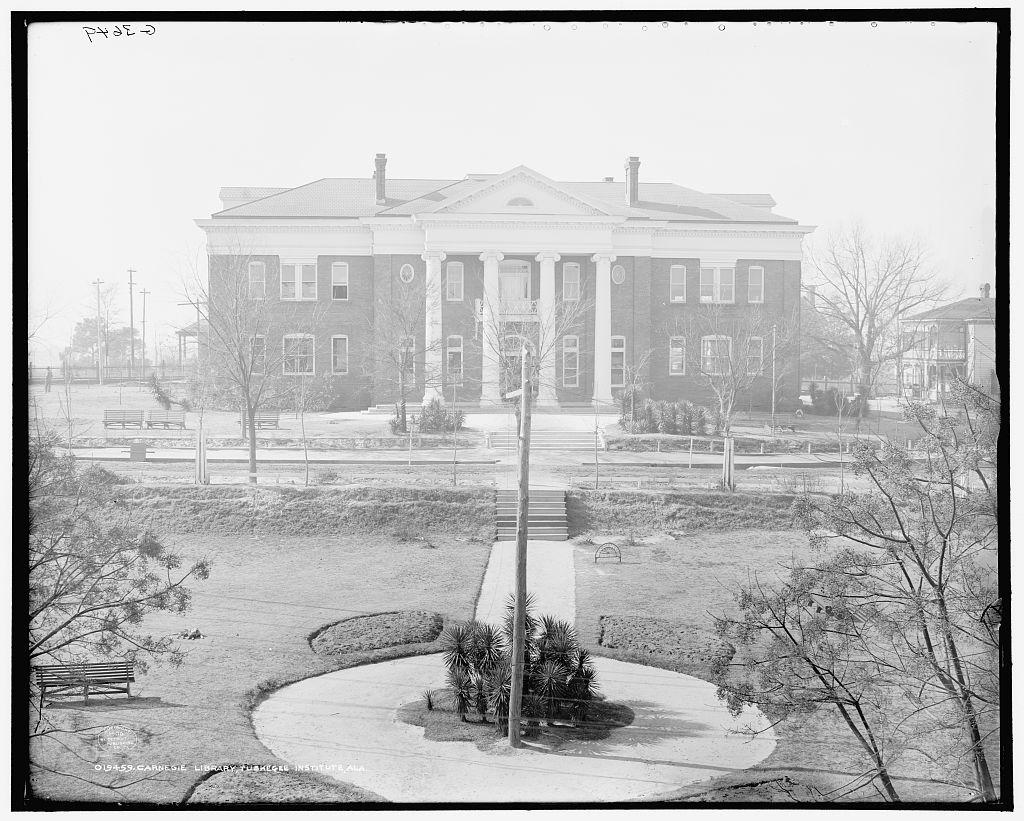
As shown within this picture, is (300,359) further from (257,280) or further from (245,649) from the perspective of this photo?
(245,649)

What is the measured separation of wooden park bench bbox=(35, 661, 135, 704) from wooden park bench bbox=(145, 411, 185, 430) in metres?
3.62

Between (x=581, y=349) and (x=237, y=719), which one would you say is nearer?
(x=237, y=719)

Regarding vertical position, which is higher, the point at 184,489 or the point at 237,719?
the point at 184,489

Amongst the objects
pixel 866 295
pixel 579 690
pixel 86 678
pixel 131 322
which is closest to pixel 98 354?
pixel 131 322

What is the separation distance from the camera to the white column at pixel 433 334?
485 inches

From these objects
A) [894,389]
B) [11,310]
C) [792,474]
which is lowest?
[792,474]

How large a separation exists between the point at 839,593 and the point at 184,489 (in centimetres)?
805

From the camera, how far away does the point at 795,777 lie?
8.78m

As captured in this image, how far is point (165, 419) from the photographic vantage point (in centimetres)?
1255

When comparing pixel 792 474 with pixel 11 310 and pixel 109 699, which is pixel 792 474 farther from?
pixel 11 310

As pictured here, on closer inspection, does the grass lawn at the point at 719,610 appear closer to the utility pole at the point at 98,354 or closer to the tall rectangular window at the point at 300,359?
the tall rectangular window at the point at 300,359

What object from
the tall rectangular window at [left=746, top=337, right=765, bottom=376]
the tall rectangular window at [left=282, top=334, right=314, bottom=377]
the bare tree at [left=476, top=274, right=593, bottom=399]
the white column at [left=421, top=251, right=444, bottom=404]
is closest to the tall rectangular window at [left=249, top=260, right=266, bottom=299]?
the tall rectangular window at [left=282, top=334, right=314, bottom=377]

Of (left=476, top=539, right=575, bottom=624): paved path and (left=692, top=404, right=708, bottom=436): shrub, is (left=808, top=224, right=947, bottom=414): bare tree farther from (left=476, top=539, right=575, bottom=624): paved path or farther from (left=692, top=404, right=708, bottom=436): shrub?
(left=476, top=539, right=575, bottom=624): paved path

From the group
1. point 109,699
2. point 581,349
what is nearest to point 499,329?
point 581,349
